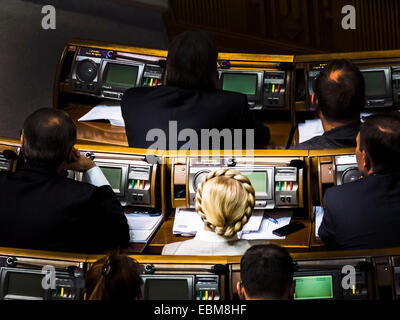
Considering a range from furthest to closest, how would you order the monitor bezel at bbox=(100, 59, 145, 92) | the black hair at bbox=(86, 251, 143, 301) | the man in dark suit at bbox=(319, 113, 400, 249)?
the monitor bezel at bbox=(100, 59, 145, 92)
the man in dark suit at bbox=(319, 113, 400, 249)
the black hair at bbox=(86, 251, 143, 301)

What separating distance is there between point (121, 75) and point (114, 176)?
1116 millimetres

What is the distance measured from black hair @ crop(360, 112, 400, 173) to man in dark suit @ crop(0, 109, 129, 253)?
1134 millimetres

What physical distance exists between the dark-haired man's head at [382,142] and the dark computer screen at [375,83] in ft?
3.76

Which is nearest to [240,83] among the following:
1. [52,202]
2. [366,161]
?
[366,161]

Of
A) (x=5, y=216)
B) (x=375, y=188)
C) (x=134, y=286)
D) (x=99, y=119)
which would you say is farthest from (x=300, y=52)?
(x=134, y=286)

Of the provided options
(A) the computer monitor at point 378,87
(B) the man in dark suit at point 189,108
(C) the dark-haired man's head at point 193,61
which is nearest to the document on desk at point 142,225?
(B) the man in dark suit at point 189,108

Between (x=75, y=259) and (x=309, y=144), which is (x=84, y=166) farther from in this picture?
(x=309, y=144)

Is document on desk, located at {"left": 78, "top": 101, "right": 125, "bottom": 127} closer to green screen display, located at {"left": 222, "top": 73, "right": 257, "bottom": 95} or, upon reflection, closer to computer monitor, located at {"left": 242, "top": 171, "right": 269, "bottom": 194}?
green screen display, located at {"left": 222, "top": 73, "right": 257, "bottom": 95}

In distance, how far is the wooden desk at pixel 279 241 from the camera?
3.30 meters

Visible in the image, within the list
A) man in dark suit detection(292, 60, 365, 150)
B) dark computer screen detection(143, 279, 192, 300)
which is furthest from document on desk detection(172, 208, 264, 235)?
dark computer screen detection(143, 279, 192, 300)

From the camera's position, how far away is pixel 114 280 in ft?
7.30

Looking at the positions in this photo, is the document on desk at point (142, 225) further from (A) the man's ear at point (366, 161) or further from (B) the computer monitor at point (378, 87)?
(B) the computer monitor at point (378, 87)

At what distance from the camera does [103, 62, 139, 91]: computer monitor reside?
4.40 metres

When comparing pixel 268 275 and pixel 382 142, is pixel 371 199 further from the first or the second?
pixel 268 275
